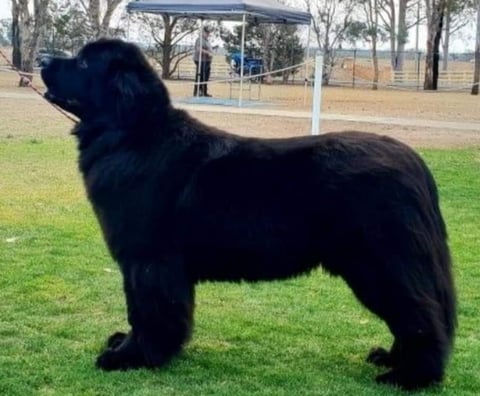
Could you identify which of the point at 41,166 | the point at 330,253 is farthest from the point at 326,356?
the point at 41,166

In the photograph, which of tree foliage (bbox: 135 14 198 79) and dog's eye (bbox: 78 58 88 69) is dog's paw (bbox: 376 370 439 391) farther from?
tree foliage (bbox: 135 14 198 79)

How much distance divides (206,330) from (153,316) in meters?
0.84

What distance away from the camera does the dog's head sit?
15.0ft

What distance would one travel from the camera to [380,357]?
15.6 ft

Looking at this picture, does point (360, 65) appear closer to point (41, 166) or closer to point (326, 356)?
point (41, 166)

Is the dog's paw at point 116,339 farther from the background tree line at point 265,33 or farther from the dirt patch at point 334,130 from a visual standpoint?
the background tree line at point 265,33

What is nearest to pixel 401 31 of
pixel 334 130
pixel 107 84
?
pixel 334 130

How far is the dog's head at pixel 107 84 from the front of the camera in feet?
15.0

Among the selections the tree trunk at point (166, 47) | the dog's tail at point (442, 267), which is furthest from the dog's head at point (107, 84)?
the tree trunk at point (166, 47)

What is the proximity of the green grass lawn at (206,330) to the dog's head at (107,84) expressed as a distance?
139 cm

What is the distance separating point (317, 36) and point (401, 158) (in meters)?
51.6

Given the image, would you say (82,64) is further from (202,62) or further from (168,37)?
(168,37)

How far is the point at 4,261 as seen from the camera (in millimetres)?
6969

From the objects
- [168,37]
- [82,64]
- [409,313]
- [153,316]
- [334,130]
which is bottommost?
[153,316]
